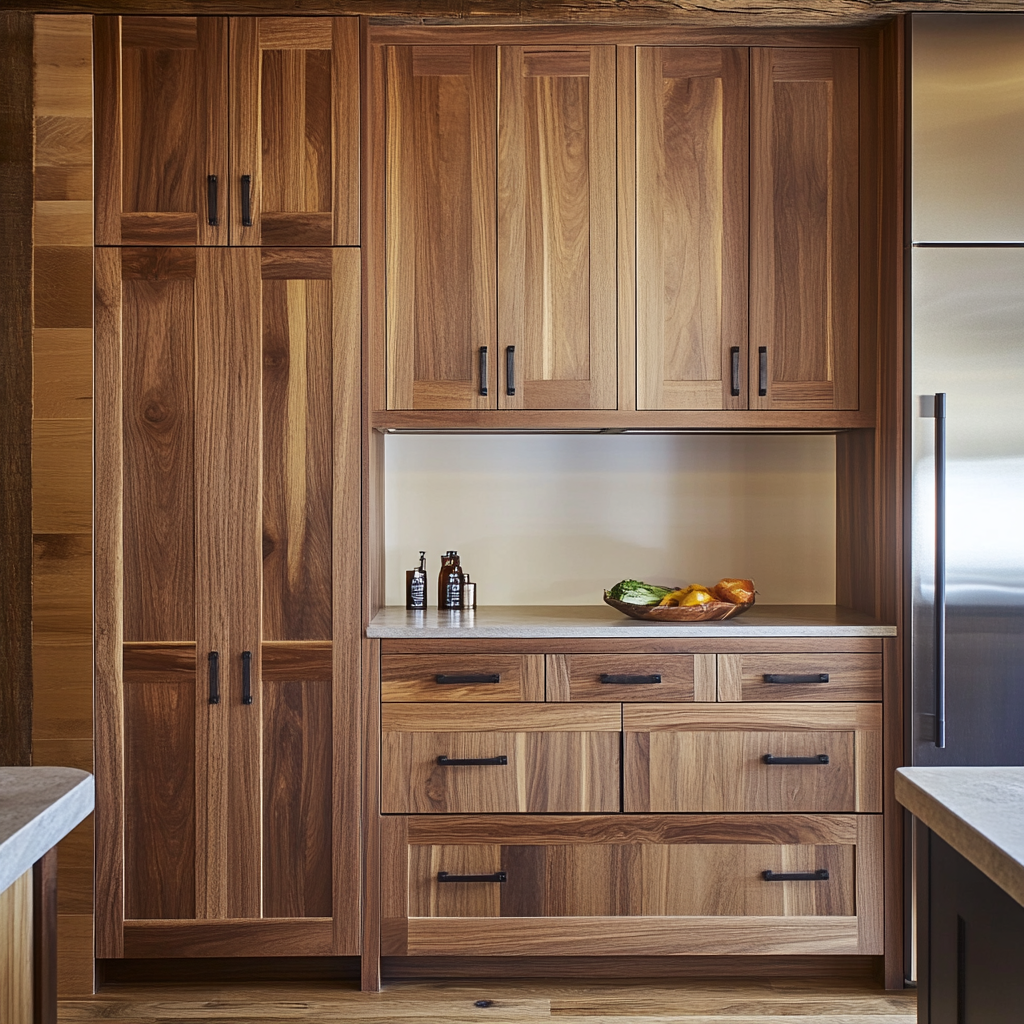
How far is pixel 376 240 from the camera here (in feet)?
7.58

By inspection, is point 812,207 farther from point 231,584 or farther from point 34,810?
point 34,810

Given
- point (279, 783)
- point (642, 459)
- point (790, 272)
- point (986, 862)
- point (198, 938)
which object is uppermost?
point (790, 272)

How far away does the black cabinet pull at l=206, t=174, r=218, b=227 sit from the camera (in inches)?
88.8

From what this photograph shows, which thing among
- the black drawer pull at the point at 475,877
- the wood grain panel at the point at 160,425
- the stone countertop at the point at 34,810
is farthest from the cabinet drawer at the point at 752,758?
the stone countertop at the point at 34,810

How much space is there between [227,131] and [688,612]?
1.72 metres

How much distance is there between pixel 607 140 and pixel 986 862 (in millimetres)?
2008

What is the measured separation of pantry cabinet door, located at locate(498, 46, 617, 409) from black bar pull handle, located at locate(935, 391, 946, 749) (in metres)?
0.82

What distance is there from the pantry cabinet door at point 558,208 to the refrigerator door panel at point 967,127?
785 millimetres

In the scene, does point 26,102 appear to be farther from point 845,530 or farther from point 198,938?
point 845,530

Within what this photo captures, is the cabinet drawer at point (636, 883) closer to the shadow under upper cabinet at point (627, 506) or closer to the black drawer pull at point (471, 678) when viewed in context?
the black drawer pull at point (471, 678)

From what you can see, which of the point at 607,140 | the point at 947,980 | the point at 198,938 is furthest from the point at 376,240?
the point at 947,980

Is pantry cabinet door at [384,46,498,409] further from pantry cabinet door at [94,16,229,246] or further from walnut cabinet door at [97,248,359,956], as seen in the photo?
pantry cabinet door at [94,16,229,246]

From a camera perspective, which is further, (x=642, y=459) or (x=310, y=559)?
(x=642, y=459)

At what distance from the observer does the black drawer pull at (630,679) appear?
2252 mm
